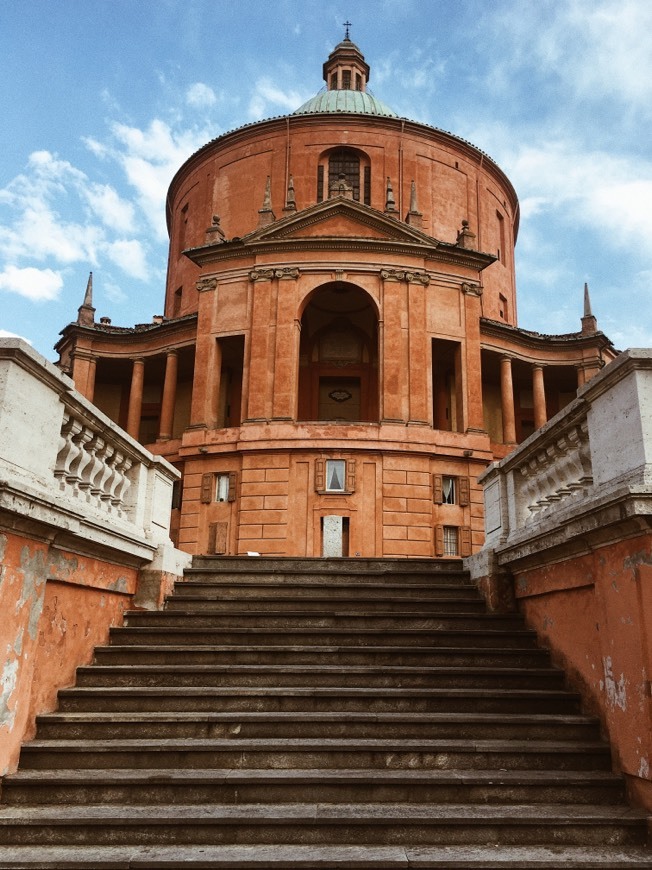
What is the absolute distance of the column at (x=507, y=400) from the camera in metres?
26.3

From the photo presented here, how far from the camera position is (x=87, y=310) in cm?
2981

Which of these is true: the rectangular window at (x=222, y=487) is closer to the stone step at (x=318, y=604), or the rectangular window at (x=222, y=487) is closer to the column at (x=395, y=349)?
the column at (x=395, y=349)

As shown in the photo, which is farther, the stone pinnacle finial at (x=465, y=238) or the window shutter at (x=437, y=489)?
the stone pinnacle finial at (x=465, y=238)

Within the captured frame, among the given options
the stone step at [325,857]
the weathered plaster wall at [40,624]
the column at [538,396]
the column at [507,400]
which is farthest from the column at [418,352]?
the stone step at [325,857]

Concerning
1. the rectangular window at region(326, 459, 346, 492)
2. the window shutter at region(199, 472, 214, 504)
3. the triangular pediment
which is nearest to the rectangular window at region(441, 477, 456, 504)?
the rectangular window at region(326, 459, 346, 492)

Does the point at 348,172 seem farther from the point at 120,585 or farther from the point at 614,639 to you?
the point at 614,639

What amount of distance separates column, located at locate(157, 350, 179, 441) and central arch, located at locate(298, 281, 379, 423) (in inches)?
189

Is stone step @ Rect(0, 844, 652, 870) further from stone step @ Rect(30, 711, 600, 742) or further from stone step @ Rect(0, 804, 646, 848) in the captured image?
stone step @ Rect(30, 711, 600, 742)

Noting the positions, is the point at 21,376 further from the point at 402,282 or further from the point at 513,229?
the point at 513,229

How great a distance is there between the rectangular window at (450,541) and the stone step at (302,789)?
15.9 m

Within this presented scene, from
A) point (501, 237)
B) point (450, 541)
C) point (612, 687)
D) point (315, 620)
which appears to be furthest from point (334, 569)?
point (501, 237)

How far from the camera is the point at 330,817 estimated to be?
16.2 ft

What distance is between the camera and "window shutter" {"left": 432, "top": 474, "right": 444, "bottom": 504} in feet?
70.9

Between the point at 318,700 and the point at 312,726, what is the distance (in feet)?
1.24
